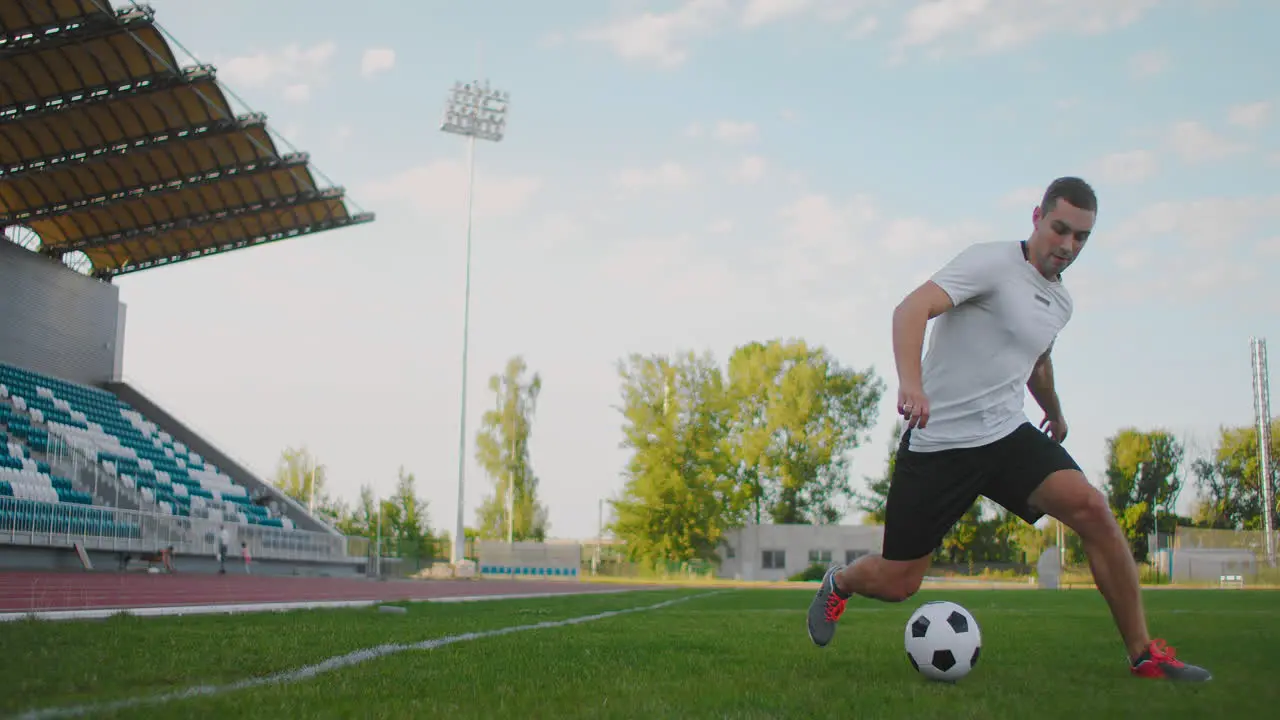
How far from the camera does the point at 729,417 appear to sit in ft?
202

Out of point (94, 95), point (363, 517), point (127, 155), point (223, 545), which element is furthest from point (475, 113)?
point (363, 517)

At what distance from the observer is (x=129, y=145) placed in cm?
2673

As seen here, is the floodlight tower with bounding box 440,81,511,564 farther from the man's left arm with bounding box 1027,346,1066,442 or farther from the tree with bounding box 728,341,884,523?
the man's left arm with bounding box 1027,346,1066,442

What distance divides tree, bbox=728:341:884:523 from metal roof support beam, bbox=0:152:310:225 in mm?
38182

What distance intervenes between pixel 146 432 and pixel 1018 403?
33251mm

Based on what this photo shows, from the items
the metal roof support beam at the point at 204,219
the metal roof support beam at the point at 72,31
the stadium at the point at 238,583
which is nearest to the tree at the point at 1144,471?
the stadium at the point at 238,583

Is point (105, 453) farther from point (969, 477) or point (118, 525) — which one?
point (969, 477)

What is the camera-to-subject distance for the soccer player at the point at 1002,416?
4.47 metres

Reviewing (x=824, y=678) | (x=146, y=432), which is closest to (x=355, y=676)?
(x=824, y=678)

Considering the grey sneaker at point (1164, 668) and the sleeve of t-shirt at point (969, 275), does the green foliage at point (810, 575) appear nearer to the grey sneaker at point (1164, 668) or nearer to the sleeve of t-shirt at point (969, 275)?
the grey sneaker at point (1164, 668)

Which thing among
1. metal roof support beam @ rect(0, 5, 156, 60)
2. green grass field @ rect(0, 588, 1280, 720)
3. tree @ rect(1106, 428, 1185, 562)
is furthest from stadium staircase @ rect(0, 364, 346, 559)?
tree @ rect(1106, 428, 1185, 562)

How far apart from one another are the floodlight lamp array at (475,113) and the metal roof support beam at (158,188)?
18.0 meters

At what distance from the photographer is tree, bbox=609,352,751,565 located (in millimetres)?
58031

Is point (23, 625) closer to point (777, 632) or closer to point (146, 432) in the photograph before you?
point (777, 632)
